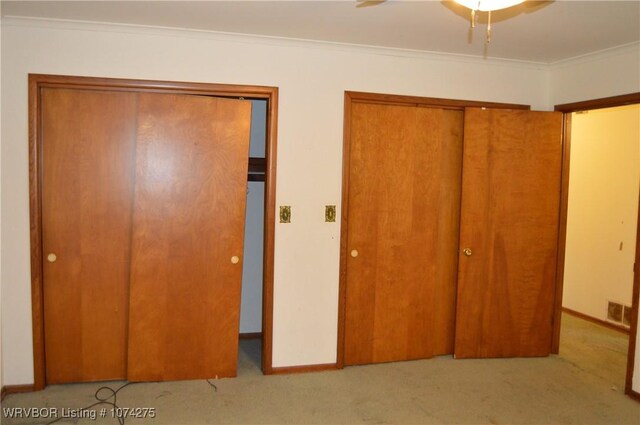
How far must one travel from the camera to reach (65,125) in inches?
116

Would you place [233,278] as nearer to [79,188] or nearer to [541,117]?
[79,188]

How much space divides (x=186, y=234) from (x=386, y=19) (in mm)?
1782

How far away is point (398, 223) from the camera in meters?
3.46

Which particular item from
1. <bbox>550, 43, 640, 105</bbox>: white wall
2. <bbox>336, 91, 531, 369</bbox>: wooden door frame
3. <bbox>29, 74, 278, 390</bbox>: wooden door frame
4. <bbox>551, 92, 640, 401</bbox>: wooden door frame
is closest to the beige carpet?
<bbox>551, 92, 640, 401</bbox>: wooden door frame

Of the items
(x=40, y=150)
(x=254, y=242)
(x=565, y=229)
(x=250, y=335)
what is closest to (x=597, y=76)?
(x=565, y=229)

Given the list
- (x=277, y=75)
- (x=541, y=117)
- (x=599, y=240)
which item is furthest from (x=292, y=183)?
(x=599, y=240)

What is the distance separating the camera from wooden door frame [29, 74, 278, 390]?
9.45 ft

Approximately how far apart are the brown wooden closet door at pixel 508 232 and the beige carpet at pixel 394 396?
0.24m

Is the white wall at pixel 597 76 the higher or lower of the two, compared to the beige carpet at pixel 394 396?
higher

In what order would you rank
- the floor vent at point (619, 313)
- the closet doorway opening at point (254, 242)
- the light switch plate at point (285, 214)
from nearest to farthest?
the light switch plate at point (285, 214) < the closet doorway opening at point (254, 242) < the floor vent at point (619, 313)

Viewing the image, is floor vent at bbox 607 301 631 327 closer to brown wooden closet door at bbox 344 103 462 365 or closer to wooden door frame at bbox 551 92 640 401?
wooden door frame at bbox 551 92 640 401

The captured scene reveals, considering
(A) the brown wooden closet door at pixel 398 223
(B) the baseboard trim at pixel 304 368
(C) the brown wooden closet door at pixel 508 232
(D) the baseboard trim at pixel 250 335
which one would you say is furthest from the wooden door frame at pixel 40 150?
(C) the brown wooden closet door at pixel 508 232

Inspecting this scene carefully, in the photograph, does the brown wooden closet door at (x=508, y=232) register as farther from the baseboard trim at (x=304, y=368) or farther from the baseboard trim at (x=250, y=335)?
the baseboard trim at (x=250, y=335)

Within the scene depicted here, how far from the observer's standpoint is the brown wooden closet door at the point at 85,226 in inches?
116
